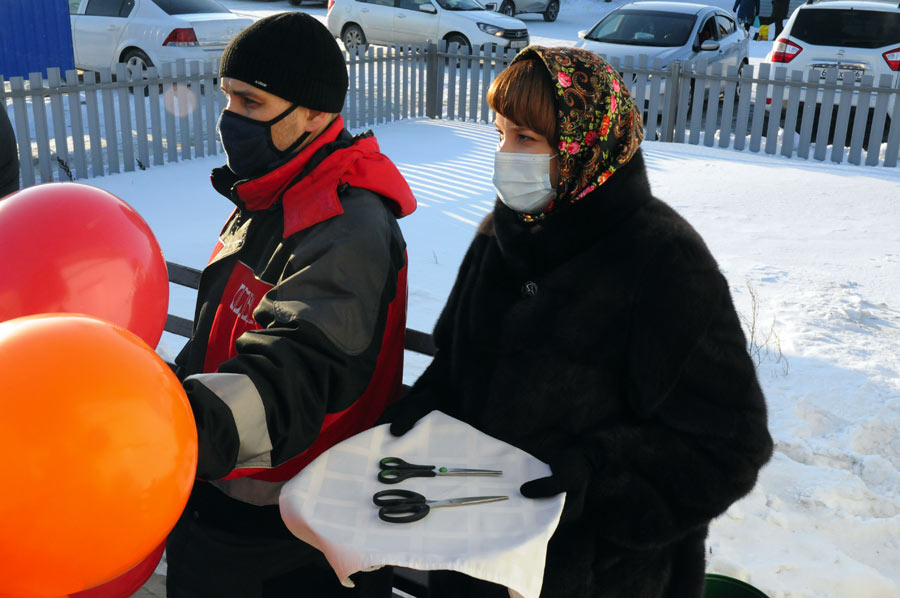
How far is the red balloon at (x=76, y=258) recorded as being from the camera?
7.38 ft

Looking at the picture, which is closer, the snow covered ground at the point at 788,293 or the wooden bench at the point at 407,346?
the wooden bench at the point at 407,346

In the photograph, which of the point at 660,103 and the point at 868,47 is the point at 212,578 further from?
the point at 868,47

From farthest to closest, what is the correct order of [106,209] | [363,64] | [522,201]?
[363,64] < [106,209] < [522,201]

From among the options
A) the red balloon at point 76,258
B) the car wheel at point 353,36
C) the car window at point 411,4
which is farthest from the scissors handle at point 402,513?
the car wheel at point 353,36

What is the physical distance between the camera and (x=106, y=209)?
8.05 feet

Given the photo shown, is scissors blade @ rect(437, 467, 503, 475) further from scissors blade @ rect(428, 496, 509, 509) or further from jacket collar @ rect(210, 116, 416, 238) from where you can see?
jacket collar @ rect(210, 116, 416, 238)

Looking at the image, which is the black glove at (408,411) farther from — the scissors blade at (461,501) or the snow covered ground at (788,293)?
the snow covered ground at (788,293)

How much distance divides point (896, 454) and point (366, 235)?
3.23 meters

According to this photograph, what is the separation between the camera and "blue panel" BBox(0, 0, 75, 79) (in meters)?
12.9

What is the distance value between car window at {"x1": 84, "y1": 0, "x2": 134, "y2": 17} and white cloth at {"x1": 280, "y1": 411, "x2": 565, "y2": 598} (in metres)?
12.8

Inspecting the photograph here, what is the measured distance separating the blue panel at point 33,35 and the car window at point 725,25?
9.76 metres

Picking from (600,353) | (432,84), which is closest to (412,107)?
(432,84)

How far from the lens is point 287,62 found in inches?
83.4

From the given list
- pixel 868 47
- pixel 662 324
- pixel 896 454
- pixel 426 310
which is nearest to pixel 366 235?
pixel 662 324
